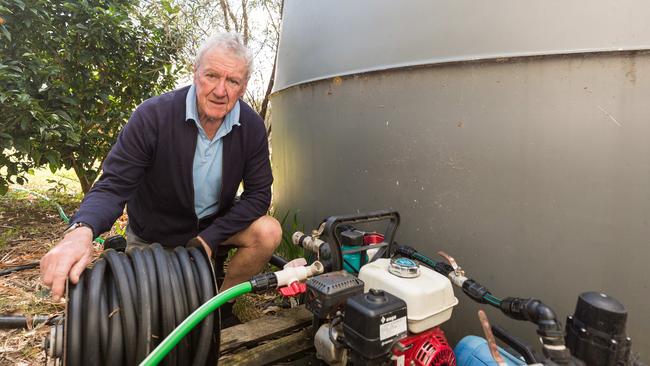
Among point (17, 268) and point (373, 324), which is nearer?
point (373, 324)

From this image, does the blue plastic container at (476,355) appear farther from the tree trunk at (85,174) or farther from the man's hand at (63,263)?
the tree trunk at (85,174)

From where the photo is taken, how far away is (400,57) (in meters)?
1.41

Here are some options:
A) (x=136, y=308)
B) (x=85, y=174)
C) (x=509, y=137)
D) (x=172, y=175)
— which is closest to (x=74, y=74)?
(x=85, y=174)

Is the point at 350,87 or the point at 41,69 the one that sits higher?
the point at 41,69

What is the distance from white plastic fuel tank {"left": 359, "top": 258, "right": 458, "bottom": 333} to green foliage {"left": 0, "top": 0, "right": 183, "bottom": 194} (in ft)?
7.22

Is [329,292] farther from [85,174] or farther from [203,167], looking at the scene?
[85,174]

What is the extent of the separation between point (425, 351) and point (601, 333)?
367 mm

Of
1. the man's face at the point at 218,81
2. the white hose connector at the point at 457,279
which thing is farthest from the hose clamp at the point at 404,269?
the man's face at the point at 218,81

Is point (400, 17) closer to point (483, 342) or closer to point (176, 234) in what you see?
point (483, 342)

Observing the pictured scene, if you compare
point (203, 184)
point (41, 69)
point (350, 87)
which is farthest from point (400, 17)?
point (41, 69)

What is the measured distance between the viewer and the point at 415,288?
88 centimetres

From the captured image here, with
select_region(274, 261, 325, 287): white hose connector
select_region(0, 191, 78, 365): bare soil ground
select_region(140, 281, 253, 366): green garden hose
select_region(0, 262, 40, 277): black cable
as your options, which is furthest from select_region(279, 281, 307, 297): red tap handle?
select_region(0, 262, 40, 277): black cable

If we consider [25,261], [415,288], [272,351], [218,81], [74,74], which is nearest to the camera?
[415,288]

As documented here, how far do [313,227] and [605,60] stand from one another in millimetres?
1376
